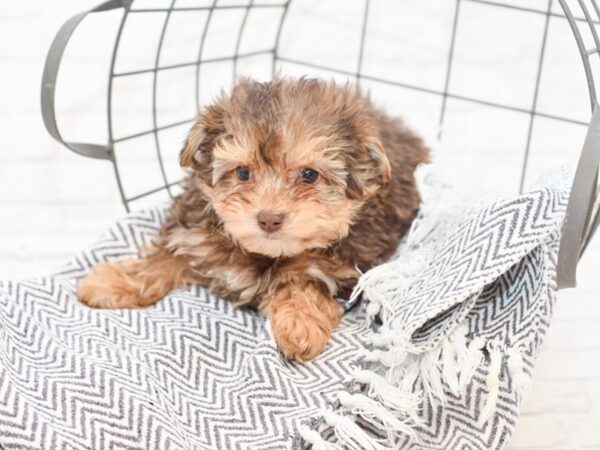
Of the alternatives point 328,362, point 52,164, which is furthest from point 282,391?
point 52,164

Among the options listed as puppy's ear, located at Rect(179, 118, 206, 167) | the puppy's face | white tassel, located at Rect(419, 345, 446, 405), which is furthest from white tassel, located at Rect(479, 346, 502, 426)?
puppy's ear, located at Rect(179, 118, 206, 167)

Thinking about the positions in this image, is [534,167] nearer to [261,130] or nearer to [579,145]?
[579,145]

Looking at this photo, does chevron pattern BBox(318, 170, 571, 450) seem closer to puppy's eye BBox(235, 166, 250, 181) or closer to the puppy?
the puppy

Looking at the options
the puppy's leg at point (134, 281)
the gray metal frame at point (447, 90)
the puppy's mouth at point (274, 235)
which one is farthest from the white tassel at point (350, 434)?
the puppy's leg at point (134, 281)

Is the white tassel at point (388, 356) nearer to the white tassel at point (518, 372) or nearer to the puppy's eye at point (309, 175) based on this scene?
the white tassel at point (518, 372)

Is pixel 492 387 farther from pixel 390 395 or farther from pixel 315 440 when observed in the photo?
pixel 315 440

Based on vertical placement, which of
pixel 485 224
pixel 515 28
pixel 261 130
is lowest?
pixel 485 224

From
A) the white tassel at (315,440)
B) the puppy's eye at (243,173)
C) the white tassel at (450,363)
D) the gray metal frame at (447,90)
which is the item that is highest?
the gray metal frame at (447,90)

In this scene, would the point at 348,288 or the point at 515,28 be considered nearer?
the point at 348,288
